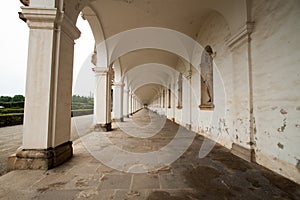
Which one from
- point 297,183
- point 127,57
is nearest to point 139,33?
point 127,57

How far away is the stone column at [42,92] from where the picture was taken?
274 centimetres

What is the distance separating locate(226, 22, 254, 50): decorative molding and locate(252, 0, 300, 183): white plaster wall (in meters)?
0.11

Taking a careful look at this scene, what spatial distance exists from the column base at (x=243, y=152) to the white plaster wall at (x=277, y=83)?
0.12 metres

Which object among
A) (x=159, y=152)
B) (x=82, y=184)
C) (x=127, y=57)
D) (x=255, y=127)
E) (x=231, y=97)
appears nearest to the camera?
(x=82, y=184)

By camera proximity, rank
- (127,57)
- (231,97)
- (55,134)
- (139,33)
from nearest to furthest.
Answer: (55,134) → (231,97) → (139,33) → (127,57)

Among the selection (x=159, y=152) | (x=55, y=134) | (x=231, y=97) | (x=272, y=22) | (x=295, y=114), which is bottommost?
(x=159, y=152)

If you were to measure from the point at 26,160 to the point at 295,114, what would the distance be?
4.31m

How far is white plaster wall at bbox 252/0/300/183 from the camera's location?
243cm

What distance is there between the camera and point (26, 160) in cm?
270

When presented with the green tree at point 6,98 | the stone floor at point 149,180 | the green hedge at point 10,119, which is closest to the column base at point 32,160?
the stone floor at point 149,180

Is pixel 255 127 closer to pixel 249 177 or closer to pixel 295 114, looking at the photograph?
pixel 295 114

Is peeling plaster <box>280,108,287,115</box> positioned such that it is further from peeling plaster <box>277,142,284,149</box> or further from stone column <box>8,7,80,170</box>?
stone column <box>8,7,80,170</box>

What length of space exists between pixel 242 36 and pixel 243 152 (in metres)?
2.54

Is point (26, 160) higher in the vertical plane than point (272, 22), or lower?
lower
